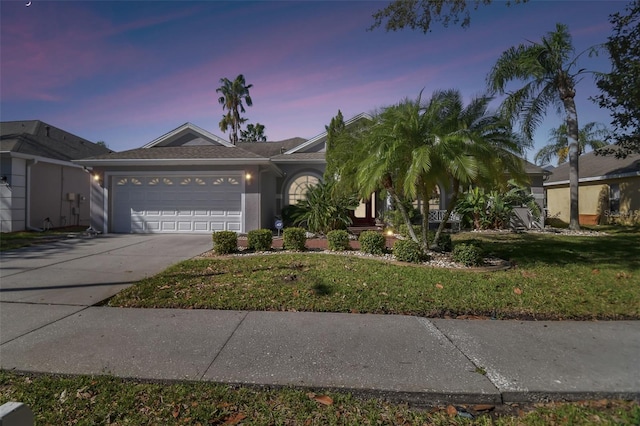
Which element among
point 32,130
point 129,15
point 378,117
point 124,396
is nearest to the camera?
point 124,396

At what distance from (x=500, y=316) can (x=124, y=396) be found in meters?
4.50

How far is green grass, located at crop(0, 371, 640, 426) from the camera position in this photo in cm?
241

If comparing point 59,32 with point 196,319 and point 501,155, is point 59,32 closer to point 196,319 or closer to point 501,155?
point 196,319

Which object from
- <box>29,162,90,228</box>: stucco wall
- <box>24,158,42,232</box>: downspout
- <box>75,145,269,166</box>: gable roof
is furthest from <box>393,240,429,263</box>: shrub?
<box>29,162,90,228</box>: stucco wall

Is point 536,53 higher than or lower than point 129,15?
higher

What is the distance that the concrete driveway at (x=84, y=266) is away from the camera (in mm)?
5320

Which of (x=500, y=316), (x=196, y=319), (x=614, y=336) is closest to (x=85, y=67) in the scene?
(x=196, y=319)

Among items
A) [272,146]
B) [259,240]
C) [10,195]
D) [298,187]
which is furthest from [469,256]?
[10,195]

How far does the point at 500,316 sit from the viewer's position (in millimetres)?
4551

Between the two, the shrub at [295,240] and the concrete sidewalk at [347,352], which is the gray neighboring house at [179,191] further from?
the concrete sidewalk at [347,352]

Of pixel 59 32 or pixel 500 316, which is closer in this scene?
pixel 500 316

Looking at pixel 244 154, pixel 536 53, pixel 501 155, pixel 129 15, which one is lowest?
pixel 501 155

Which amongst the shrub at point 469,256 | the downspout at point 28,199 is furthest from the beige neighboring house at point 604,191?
the downspout at point 28,199

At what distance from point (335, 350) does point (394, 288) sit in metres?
2.34
